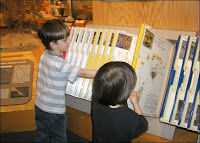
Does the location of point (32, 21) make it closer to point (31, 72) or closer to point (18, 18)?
point (18, 18)

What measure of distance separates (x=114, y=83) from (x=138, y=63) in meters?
0.23

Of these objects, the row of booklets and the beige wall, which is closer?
the row of booklets

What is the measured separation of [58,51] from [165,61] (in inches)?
22.4

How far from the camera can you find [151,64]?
0.83 m

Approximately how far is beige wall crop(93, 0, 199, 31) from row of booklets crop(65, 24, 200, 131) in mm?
136

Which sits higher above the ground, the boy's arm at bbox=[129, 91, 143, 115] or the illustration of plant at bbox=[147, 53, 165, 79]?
the illustration of plant at bbox=[147, 53, 165, 79]

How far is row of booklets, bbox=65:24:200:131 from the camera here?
2.58 ft

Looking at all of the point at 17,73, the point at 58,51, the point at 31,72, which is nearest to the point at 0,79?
the point at 17,73

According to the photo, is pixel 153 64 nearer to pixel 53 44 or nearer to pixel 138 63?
pixel 138 63

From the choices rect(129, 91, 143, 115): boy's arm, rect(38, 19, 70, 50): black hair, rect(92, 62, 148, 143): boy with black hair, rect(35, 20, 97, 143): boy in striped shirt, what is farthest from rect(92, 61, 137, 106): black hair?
rect(38, 19, 70, 50): black hair

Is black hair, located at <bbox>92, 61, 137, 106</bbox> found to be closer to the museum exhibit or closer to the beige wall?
the museum exhibit

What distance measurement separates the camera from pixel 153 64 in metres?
0.84

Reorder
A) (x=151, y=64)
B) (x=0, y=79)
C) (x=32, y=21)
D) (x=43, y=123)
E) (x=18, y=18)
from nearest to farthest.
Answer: (x=151, y=64), (x=43, y=123), (x=0, y=79), (x=18, y=18), (x=32, y=21)

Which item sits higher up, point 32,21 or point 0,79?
point 32,21
